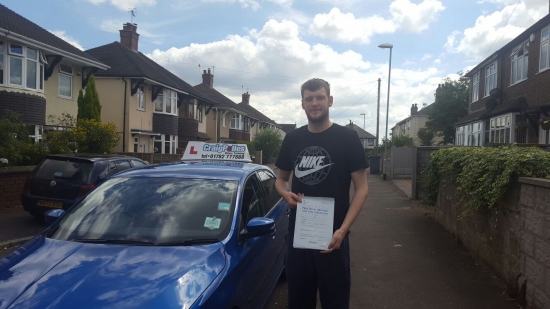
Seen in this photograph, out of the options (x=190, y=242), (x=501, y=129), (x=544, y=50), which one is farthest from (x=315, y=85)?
(x=501, y=129)

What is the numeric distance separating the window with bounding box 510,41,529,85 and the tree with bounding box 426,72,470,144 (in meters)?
22.3

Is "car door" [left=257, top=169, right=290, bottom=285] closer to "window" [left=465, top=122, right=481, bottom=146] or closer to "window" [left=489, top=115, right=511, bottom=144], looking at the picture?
"window" [left=489, top=115, right=511, bottom=144]

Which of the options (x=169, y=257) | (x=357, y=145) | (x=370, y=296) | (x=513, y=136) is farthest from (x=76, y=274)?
(x=513, y=136)

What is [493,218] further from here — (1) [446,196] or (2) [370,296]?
(1) [446,196]

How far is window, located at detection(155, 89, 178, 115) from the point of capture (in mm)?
27109

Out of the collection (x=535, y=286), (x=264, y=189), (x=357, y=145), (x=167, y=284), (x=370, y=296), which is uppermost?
(x=357, y=145)

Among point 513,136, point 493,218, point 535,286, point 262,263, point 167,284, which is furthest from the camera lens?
point 513,136

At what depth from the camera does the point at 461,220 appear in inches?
291

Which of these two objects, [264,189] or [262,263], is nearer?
[262,263]

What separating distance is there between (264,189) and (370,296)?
66.3 inches

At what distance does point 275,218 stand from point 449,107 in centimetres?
4218

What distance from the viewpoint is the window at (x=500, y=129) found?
2016 cm

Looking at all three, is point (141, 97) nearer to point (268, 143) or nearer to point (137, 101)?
point (137, 101)

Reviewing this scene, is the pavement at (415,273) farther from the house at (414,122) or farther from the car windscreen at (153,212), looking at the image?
the house at (414,122)
